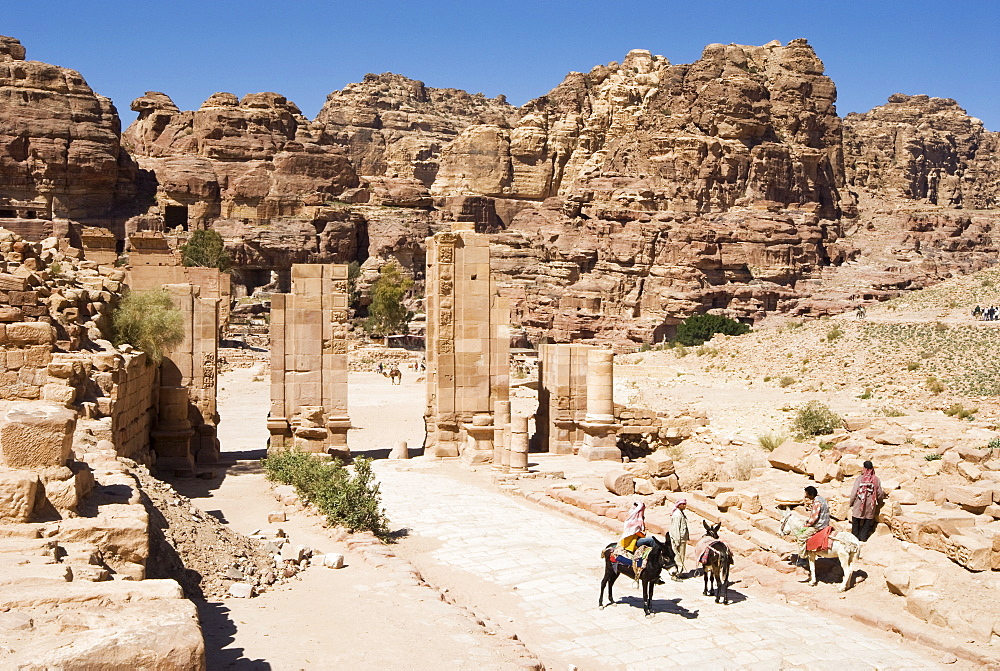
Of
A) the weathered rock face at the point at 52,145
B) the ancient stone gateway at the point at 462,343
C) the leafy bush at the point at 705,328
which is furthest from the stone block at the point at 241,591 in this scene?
the weathered rock face at the point at 52,145

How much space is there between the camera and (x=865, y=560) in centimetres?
1121

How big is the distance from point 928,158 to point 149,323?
12109cm

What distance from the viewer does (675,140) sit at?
89.4 metres

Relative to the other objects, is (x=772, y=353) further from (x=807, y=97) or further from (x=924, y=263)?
(x=807, y=97)

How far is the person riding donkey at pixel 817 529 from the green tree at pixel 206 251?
5509 cm

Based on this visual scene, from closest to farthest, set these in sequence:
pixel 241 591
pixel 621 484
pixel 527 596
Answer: pixel 241 591
pixel 527 596
pixel 621 484

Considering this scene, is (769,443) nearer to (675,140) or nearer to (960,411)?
(960,411)

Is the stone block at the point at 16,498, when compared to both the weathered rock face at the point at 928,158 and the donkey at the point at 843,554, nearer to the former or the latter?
the donkey at the point at 843,554

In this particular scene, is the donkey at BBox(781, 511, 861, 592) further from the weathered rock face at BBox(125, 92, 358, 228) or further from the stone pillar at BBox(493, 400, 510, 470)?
the weathered rock face at BBox(125, 92, 358, 228)

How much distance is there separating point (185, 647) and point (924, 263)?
87.2m

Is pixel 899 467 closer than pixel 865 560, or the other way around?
pixel 865 560

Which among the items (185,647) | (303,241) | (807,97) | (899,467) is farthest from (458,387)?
(807,97)

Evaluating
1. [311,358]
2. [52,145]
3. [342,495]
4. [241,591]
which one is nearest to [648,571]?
[241,591]

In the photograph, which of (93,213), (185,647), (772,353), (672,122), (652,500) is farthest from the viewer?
(672,122)
